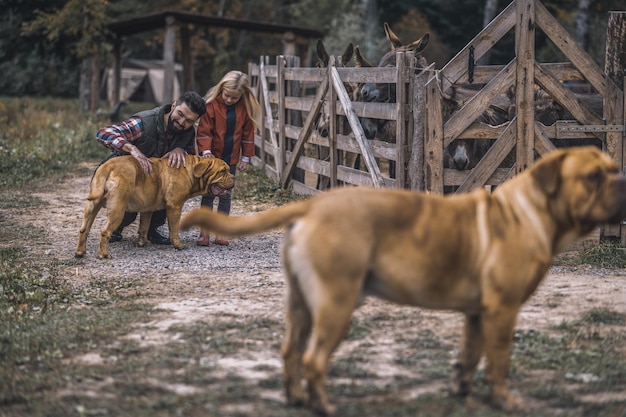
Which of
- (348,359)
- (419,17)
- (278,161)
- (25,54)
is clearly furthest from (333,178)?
(25,54)

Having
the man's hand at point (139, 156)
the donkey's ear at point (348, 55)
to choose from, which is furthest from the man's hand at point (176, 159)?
the donkey's ear at point (348, 55)

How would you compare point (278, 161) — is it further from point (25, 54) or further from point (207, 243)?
point (25, 54)

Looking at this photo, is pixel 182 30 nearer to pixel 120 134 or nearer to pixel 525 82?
pixel 120 134

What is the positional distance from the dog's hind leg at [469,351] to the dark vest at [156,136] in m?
5.56

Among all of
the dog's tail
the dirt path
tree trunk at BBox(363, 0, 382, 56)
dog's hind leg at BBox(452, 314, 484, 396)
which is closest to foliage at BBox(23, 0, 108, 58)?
tree trunk at BBox(363, 0, 382, 56)

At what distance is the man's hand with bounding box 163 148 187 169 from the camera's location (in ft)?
30.6

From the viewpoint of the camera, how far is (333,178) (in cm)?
1220

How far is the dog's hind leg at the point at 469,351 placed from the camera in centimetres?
466

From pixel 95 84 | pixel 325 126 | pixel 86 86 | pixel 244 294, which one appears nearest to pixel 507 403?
pixel 244 294

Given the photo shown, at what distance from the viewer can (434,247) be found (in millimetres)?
4363

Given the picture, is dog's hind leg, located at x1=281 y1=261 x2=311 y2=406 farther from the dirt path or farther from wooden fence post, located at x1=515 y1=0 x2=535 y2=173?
wooden fence post, located at x1=515 y1=0 x2=535 y2=173

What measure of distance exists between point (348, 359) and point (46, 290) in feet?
10.7

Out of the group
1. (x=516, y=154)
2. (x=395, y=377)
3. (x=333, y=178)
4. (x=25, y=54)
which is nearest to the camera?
(x=395, y=377)

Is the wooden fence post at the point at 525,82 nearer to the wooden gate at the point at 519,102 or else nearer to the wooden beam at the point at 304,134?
the wooden gate at the point at 519,102
